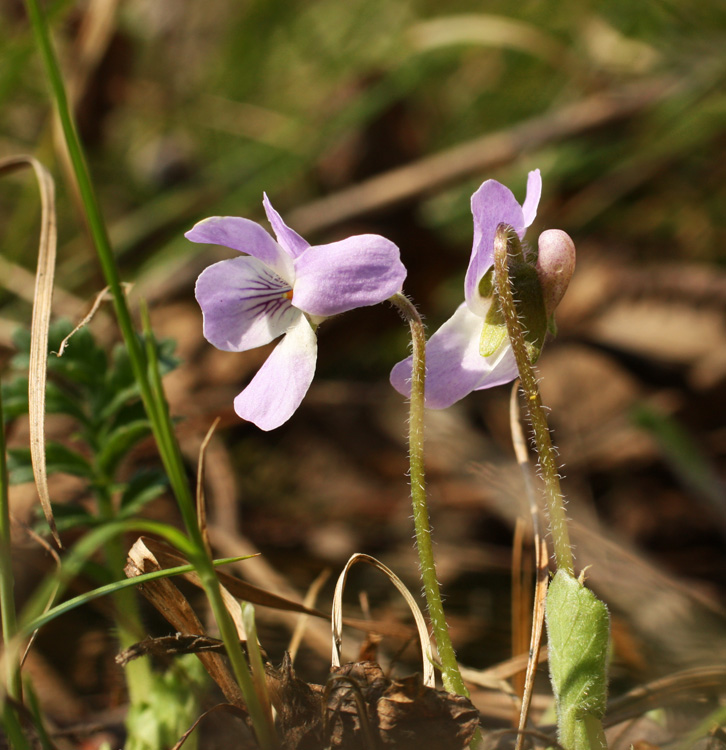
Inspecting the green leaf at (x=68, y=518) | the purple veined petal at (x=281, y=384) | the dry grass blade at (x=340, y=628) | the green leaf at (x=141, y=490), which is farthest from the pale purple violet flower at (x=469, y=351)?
the green leaf at (x=68, y=518)

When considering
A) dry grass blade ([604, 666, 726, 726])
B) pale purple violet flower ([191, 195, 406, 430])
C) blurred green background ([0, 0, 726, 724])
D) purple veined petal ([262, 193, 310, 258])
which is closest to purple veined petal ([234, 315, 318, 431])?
pale purple violet flower ([191, 195, 406, 430])

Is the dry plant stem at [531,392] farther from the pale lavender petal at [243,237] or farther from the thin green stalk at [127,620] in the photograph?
the thin green stalk at [127,620]

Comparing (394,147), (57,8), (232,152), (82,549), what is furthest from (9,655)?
(232,152)

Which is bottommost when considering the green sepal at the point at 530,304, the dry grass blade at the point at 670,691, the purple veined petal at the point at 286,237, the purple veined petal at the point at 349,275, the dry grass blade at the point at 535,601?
the dry grass blade at the point at 670,691

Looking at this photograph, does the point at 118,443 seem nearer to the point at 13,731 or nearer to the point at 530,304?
the point at 13,731

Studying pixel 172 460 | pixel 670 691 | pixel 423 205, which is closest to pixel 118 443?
pixel 172 460
